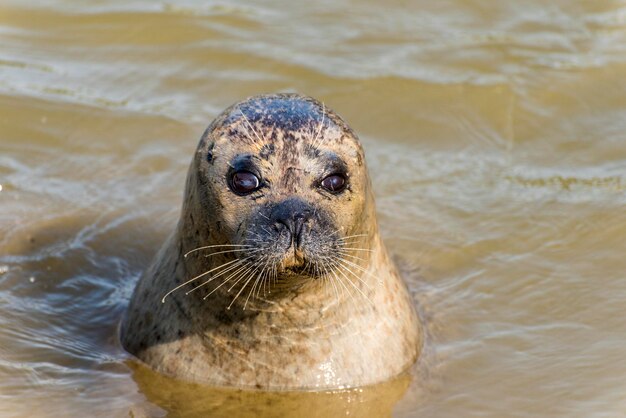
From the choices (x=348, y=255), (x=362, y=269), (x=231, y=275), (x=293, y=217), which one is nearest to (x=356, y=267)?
(x=362, y=269)

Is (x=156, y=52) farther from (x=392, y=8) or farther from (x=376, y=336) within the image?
(x=376, y=336)

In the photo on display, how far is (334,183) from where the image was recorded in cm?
561

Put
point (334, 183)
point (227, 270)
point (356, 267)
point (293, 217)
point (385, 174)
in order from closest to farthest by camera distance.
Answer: point (293, 217), point (227, 270), point (334, 183), point (356, 267), point (385, 174)

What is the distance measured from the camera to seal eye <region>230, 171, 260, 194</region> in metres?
5.52

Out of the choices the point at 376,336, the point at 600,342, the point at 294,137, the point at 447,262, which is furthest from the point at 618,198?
the point at 294,137

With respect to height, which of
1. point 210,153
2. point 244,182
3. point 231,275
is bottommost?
Result: point 231,275

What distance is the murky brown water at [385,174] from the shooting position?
6.11 meters

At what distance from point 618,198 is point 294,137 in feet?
10.8

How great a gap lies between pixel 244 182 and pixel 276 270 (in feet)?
1.55

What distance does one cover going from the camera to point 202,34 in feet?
34.0

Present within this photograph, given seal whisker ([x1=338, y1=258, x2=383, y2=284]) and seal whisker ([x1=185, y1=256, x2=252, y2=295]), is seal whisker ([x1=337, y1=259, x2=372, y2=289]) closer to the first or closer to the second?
seal whisker ([x1=338, y1=258, x2=383, y2=284])

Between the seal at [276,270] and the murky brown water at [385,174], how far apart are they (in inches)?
6.4

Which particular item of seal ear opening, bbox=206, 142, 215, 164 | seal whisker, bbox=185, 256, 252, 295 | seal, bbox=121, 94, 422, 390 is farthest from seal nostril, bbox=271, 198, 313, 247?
seal ear opening, bbox=206, 142, 215, 164

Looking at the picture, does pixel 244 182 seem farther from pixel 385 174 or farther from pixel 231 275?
pixel 385 174
